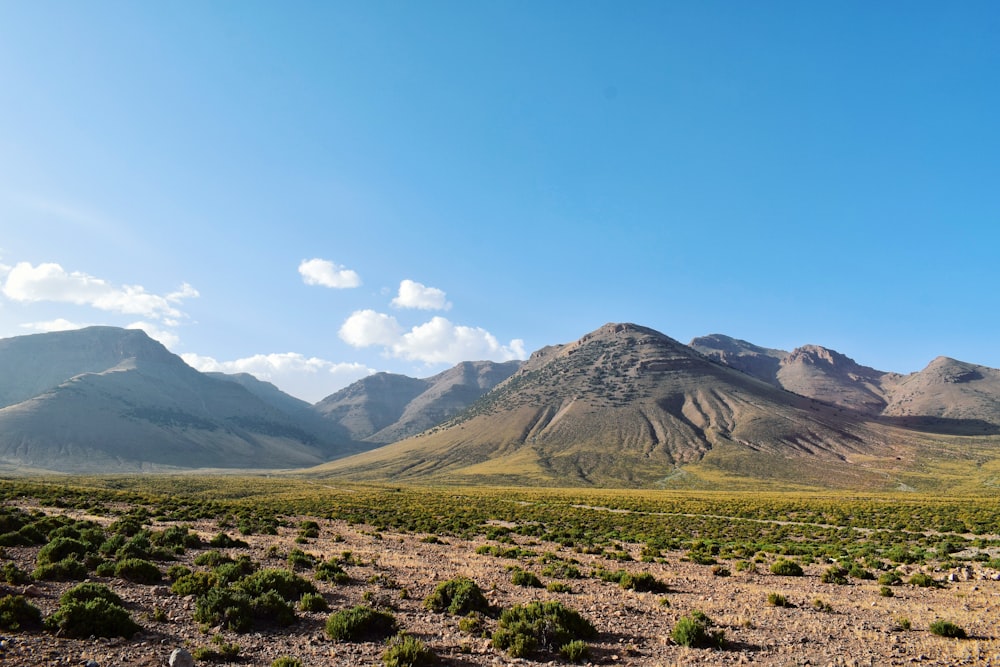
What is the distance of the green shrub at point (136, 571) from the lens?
49.9 ft

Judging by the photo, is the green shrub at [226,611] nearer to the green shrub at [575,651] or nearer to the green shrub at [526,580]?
the green shrub at [575,651]

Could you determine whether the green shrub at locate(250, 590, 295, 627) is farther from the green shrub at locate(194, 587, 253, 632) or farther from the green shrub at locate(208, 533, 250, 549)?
the green shrub at locate(208, 533, 250, 549)

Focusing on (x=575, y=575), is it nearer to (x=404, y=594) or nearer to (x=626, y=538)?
(x=404, y=594)

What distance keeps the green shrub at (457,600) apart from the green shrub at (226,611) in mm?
4873

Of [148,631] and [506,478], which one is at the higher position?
[148,631]

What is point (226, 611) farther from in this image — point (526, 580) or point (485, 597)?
point (526, 580)

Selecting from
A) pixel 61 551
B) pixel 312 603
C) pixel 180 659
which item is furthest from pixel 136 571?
pixel 180 659

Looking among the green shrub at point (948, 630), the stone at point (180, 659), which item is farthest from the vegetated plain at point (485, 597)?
the stone at point (180, 659)

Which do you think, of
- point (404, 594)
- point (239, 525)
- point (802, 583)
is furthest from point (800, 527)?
point (239, 525)

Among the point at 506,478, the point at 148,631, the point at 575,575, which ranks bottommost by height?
the point at 506,478

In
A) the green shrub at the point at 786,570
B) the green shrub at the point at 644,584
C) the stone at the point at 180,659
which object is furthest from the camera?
the green shrub at the point at 786,570

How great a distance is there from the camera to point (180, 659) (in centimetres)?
920

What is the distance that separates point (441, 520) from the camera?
39.8m

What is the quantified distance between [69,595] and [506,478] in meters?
142
